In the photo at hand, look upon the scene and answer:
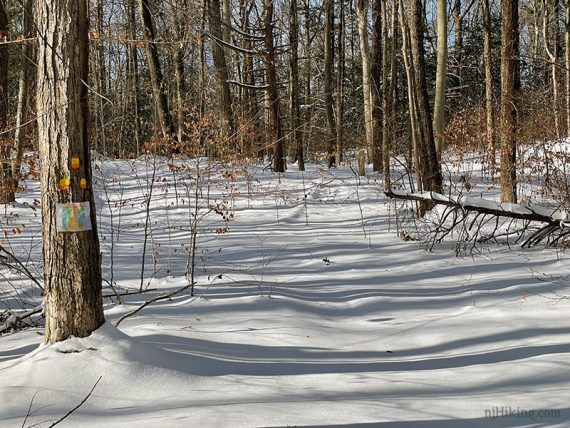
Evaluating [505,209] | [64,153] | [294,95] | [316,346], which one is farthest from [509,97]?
[294,95]

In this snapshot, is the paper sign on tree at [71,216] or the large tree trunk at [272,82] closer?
the paper sign on tree at [71,216]

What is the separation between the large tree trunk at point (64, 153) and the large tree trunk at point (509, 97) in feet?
24.8

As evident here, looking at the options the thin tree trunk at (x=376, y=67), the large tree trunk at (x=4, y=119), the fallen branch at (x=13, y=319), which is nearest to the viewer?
the fallen branch at (x=13, y=319)

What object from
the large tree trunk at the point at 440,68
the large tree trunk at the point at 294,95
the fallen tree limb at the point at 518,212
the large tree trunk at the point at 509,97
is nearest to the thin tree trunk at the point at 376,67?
the large tree trunk at the point at 294,95

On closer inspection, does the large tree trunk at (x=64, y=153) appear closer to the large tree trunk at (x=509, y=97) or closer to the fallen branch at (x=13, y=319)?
the fallen branch at (x=13, y=319)

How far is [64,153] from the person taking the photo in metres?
3.45

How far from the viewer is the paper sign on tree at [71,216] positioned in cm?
345

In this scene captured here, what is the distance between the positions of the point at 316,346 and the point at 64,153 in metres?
2.23

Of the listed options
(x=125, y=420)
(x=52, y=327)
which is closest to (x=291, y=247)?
(x=52, y=327)

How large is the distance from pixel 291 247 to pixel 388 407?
499 cm

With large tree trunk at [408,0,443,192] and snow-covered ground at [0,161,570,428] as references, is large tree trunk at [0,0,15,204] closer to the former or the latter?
snow-covered ground at [0,161,570,428]

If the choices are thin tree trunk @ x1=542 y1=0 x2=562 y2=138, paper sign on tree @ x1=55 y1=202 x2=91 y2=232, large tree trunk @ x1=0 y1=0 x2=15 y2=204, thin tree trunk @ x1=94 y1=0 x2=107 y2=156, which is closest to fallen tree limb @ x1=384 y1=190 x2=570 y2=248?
thin tree trunk @ x1=542 y1=0 x2=562 y2=138

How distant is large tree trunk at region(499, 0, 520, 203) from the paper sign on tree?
7.61 m

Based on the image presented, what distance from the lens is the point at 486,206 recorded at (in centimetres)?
683
